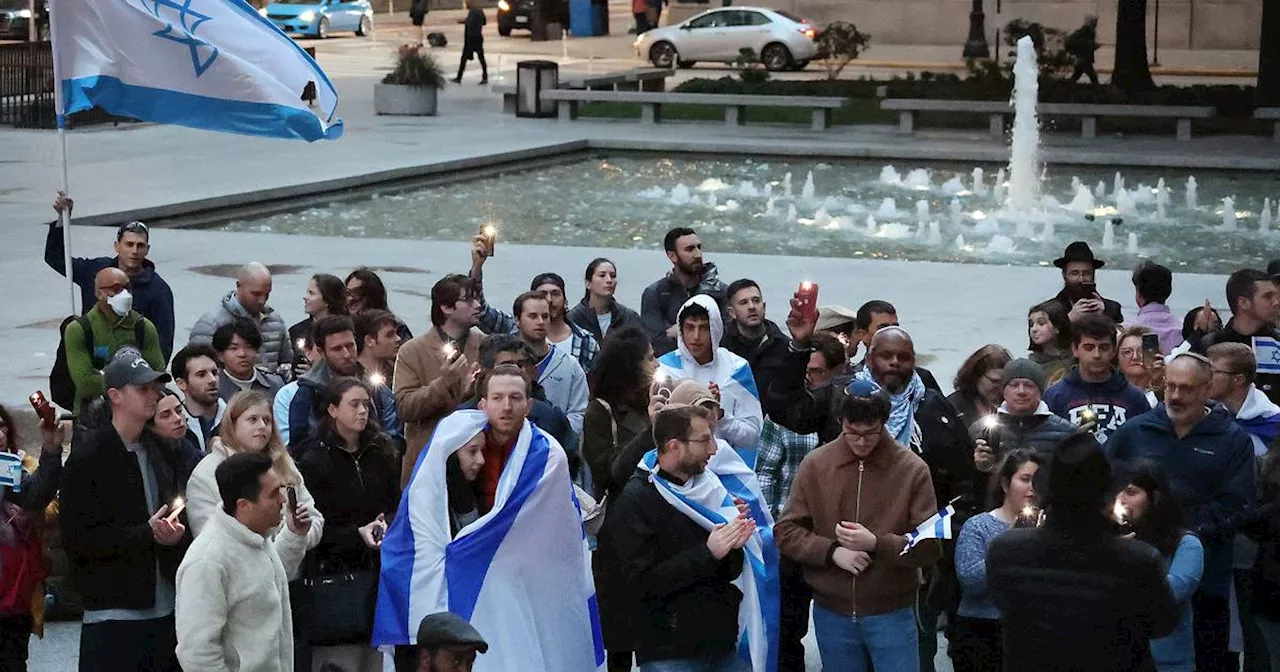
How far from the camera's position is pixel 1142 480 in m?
6.73

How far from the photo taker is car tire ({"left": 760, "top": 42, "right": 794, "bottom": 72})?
4472 cm

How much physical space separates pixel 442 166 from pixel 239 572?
20.1m

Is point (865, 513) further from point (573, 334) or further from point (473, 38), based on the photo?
point (473, 38)

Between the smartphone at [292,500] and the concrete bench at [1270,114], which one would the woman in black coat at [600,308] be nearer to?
the smartphone at [292,500]

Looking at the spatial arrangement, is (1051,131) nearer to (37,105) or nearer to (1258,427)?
(37,105)

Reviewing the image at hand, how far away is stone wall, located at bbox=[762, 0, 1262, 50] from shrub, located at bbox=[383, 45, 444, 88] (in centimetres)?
1864

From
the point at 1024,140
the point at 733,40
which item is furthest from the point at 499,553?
the point at 733,40

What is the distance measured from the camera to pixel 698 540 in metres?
6.76

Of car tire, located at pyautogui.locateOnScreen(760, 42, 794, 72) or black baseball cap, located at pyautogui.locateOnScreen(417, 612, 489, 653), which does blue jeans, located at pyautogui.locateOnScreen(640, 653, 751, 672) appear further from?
car tire, located at pyautogui.locateOnScreen(760, 42, 794, 72)

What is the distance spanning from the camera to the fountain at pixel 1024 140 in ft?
79.5

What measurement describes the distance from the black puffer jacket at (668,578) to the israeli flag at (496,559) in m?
0.23

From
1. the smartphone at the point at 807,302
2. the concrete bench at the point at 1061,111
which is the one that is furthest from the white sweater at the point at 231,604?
the concrete bench at the point at 1061,111

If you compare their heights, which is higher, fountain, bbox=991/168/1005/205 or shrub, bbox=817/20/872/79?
shrub, bbox=817/20/872/79

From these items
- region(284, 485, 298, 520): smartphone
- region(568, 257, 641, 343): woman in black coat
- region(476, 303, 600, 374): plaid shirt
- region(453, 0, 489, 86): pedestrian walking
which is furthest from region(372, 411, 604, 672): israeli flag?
region(453, 0, 489, 86): pedestrian walking
